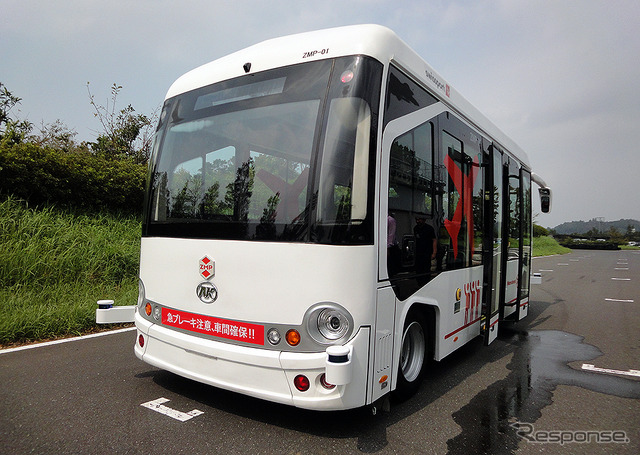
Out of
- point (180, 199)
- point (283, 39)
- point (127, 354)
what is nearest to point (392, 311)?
point (180, 199)

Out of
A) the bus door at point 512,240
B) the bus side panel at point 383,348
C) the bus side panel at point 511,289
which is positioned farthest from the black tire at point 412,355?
the bus side panel at point 511,289

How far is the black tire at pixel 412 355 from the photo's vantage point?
3830 mm

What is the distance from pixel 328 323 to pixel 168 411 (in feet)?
5.29

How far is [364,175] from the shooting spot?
3.16 m

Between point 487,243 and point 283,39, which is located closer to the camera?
point 283,39

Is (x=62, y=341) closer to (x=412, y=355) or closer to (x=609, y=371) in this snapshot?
(x=412, y=355)

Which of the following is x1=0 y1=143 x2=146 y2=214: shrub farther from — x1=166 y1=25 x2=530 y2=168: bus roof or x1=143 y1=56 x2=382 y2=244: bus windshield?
→ x1=143 y1=56 x2=382 y2=244: bus windshield

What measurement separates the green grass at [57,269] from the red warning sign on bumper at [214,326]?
3178mm

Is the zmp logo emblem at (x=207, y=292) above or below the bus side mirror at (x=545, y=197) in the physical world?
below

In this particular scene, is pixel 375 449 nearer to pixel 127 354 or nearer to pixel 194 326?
pixel 194 326

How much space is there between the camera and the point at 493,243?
220 inches

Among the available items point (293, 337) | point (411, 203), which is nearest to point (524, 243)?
point (411, 203)

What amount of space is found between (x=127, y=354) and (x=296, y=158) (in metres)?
3.42

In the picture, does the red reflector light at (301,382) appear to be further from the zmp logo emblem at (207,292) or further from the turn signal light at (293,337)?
the zmp logo emblem at (207,292)
